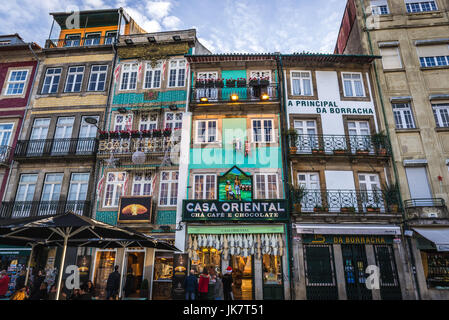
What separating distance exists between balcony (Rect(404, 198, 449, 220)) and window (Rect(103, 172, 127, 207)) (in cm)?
1498

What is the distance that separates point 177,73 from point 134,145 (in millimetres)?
5382

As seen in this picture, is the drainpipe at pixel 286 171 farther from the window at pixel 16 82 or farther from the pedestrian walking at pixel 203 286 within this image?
the window at pixel 16 82

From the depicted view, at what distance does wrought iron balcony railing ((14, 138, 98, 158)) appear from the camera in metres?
15.9

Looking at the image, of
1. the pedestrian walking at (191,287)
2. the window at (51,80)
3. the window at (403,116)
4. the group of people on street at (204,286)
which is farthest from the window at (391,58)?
the window at (51,80)

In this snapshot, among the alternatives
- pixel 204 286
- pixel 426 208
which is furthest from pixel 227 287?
pixel 426 208

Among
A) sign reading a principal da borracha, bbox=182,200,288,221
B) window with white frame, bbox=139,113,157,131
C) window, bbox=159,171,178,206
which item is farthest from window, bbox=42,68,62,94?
sign reading a principal da borracha, bbox=182,200,288,221

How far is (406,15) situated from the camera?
1714 cm

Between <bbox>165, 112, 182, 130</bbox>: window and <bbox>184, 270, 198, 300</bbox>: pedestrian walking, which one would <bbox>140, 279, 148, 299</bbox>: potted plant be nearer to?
<bbox>184, 270, 198, 300</bbox>: pedestrian walking

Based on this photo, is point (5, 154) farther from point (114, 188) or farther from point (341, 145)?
point (341, 145)

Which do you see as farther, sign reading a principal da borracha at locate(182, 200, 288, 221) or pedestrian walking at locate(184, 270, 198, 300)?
sign reading a principal da borracha at locate(182, 200, 288, 221)

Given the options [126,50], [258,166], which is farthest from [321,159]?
[126,50]

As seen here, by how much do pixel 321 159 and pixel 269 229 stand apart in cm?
476

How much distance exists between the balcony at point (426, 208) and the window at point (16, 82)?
23836mm

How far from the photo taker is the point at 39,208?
49.5ft
